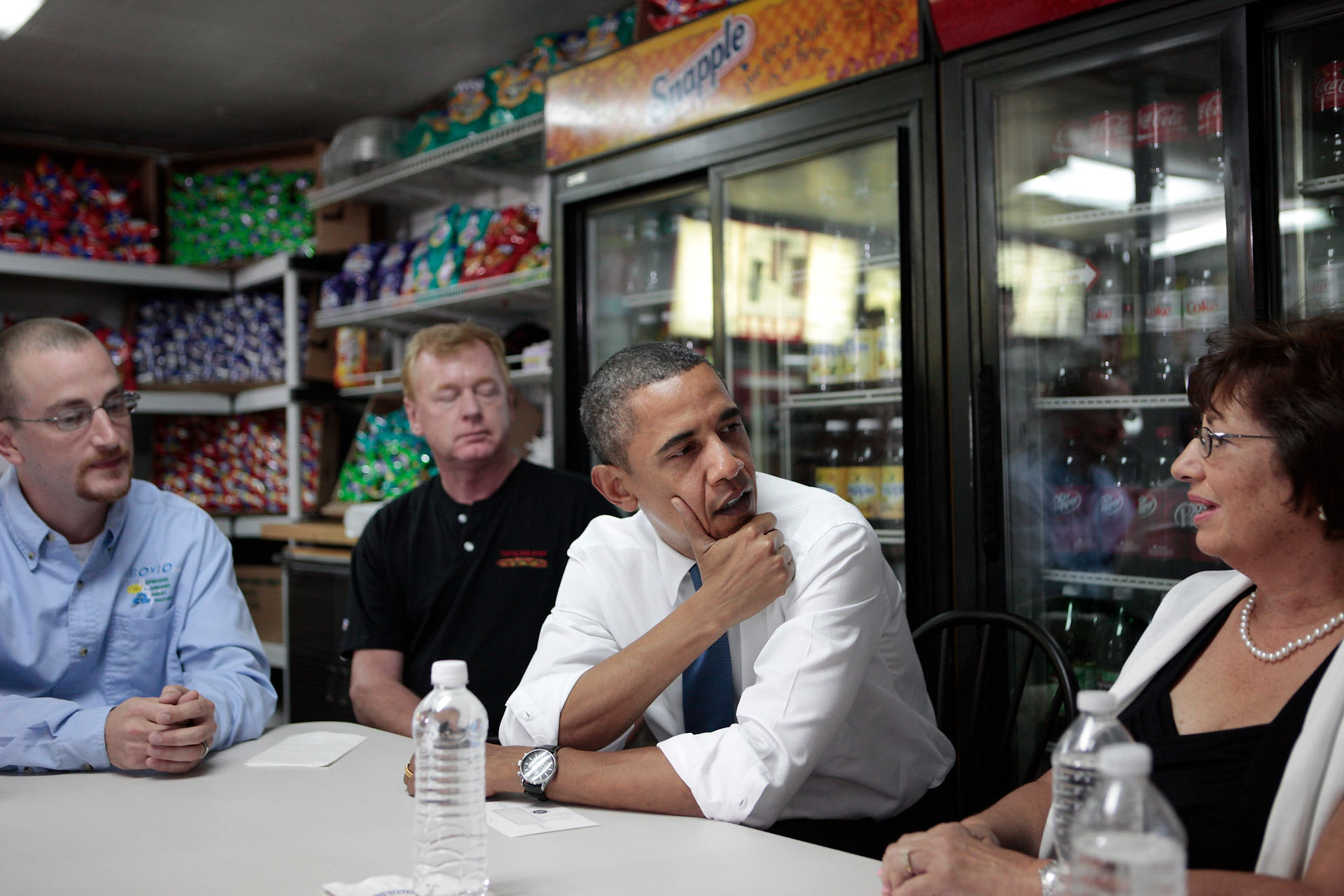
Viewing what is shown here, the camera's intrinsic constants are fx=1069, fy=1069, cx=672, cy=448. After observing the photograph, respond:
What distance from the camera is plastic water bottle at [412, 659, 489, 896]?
3.93 ft

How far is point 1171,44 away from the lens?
232 cm

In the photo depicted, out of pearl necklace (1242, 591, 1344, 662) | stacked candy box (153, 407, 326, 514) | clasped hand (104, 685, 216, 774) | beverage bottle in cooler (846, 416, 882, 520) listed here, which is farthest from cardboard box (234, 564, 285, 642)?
pearl necklace (1242, 591, 1344, 662)

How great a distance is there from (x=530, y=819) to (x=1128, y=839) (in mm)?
910

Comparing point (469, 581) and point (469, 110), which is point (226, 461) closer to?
point (469, 110)

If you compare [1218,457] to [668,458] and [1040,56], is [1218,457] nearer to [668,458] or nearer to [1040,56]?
[668,458]

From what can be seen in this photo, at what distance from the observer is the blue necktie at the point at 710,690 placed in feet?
5.99

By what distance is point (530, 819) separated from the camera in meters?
1.51

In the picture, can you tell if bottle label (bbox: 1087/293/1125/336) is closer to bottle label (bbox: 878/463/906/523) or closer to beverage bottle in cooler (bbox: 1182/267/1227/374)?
beverage bottle in cooler (bbox: 1182/267/1227/374)

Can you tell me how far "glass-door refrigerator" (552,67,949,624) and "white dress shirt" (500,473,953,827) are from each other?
3.81ft

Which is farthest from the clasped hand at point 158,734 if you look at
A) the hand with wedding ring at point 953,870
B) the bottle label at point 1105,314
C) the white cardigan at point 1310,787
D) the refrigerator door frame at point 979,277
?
the bottle label at point 1105,314

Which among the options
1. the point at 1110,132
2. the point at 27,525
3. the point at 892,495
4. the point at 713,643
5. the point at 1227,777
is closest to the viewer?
the point at 1227,777

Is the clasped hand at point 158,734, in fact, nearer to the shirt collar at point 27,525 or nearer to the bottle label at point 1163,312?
the shirt collar at point 27,525

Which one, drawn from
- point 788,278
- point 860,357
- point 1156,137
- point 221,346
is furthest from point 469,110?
point 1156,137

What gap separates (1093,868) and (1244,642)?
821 mm
